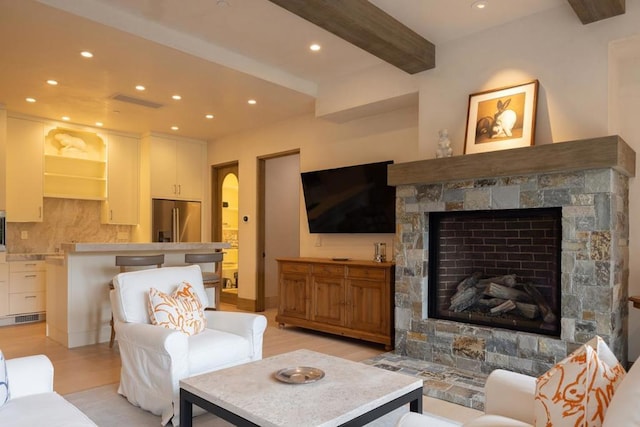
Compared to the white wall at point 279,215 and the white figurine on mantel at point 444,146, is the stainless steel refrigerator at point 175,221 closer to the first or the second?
the white wall at point 279,215

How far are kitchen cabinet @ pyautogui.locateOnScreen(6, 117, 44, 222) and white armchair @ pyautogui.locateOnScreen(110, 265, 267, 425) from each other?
379cm

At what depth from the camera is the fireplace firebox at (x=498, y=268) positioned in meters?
3.45

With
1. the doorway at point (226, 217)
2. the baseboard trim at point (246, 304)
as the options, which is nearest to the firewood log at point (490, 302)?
the baseboard trim at point (246, 304)

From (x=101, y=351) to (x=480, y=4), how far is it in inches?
177

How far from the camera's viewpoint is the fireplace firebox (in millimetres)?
3445

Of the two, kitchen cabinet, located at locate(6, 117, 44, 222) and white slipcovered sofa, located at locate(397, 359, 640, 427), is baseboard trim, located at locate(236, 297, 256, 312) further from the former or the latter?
white slipcovered sofa, located at locate(397, 359, 640, 427)

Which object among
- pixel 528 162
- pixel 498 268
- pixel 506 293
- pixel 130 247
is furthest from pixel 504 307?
pixel 130 247

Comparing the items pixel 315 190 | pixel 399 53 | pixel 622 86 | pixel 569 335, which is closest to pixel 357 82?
pixel 399 53

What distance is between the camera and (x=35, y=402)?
183 cm

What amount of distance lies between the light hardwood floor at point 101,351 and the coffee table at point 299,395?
2.91 feet

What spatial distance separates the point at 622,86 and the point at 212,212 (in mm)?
5795

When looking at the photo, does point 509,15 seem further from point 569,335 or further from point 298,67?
point 569,335

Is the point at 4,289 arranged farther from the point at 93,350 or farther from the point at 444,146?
the point at 444,146

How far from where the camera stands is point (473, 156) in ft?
11.5
